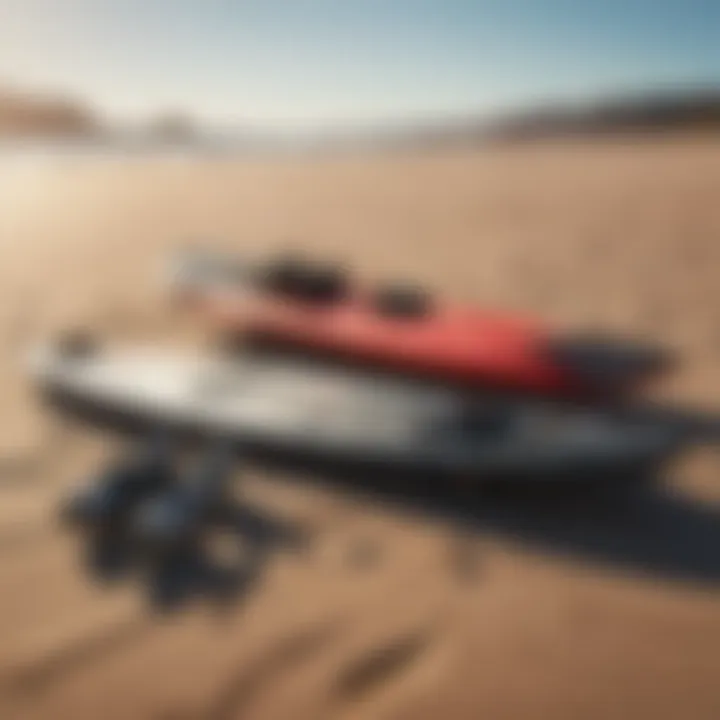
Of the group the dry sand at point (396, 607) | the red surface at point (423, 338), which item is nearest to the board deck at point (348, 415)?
the red surface at point (423, 338)

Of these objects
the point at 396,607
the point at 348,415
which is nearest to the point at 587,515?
the point at 396,607

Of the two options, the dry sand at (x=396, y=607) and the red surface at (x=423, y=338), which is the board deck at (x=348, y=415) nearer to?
the red surface at (x=423, y=338)

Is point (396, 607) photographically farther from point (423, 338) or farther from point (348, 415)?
point (423, 338)

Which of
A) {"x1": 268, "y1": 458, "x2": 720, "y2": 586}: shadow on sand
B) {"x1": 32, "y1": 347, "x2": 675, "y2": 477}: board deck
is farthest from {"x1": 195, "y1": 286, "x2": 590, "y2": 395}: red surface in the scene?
{"x1": 268, "y1": 458, "x2": 720, "y2": 586}: shadow on sand

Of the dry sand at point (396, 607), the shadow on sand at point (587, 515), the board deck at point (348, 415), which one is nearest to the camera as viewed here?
the dry sand at point (396, 607)

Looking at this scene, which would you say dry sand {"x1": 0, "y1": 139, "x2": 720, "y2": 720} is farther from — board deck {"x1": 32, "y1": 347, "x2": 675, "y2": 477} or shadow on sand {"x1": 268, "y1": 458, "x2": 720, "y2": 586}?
board deck {"x1": 32, "y1": 347, "x2": 675, "y2": 477}

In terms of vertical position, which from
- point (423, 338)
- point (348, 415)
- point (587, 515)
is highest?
point (423, 338)

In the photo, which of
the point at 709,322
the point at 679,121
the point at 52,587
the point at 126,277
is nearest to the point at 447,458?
the point at 52,587

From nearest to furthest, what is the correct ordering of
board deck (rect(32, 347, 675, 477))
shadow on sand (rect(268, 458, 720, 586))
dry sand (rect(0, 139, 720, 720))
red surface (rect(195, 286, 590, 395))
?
dry sand (rect(0, 139, 720, 720)) < shadow on sand (rect(268, 458, 720, 586)) < board deck (rect(32, 347, 675, 477)) < red surface (rect(195, 286, 590, 395))
